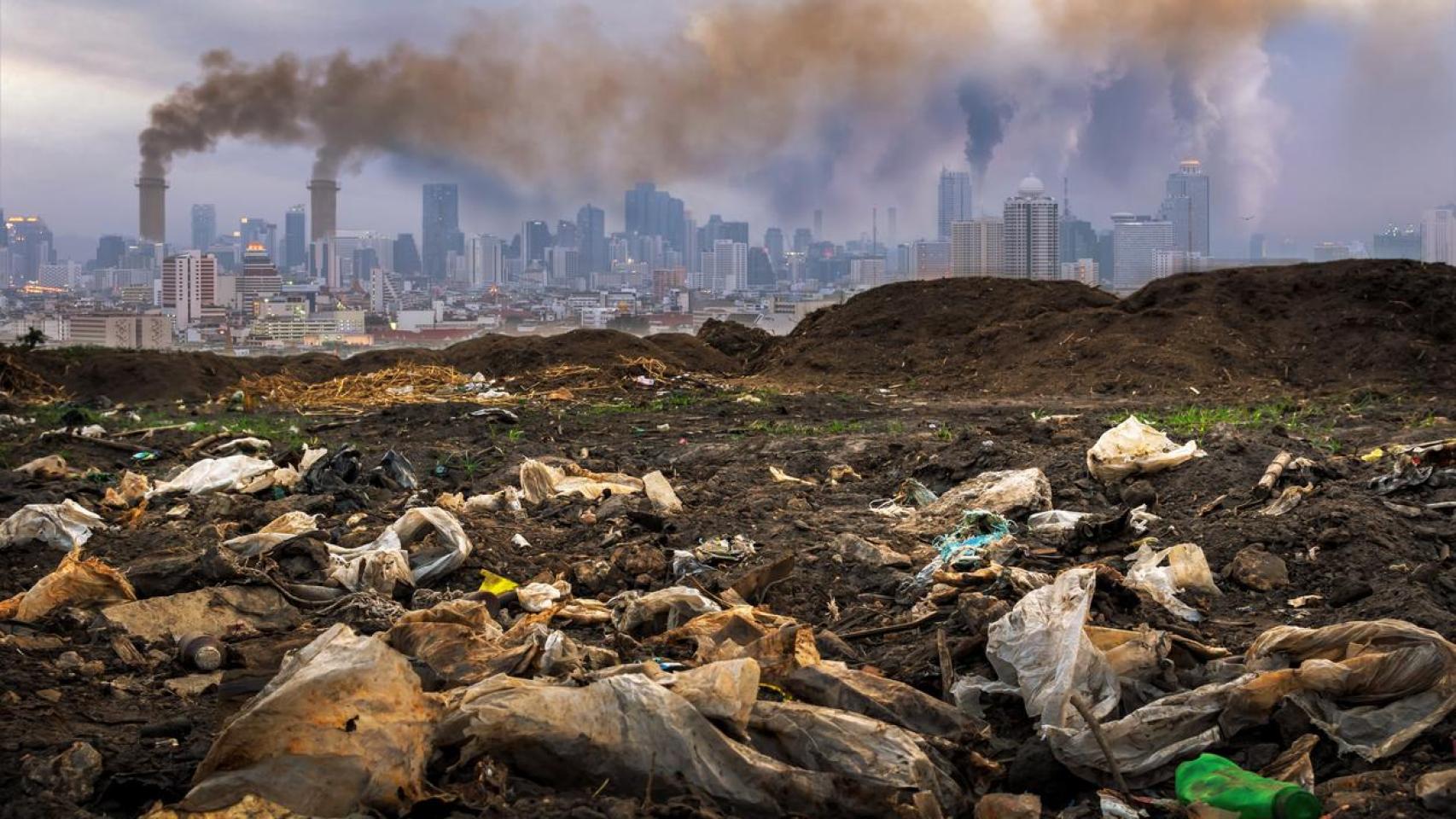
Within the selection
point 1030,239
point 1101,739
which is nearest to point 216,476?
point 1101,739

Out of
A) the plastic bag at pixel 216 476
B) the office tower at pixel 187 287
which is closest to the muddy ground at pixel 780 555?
the plastic bag at pixel 216 476

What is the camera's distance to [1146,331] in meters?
20.1

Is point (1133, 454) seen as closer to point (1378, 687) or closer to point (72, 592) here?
point (1378, 687)

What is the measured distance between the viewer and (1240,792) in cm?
326

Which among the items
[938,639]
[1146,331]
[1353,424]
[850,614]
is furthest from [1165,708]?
[1146,331]

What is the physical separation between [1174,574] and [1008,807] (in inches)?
82.4

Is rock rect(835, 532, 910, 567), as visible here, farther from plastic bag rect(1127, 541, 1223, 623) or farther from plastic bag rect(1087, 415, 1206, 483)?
plastic bag rect(1087, 415, 1206, 483)

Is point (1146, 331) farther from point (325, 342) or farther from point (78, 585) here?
point (325, 342)

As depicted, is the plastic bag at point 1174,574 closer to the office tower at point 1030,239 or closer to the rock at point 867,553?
the rock at point 867,553

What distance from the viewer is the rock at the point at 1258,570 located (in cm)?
512

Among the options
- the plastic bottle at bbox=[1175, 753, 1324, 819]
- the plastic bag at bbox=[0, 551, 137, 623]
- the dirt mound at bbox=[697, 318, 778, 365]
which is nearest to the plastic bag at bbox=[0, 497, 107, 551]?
the plastic bag at bbox=[0, 551, 137, 623]

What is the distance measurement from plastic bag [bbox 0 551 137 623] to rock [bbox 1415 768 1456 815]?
16.2 feet

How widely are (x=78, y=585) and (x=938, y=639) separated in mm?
3650

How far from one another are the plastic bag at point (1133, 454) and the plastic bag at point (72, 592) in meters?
5.26
